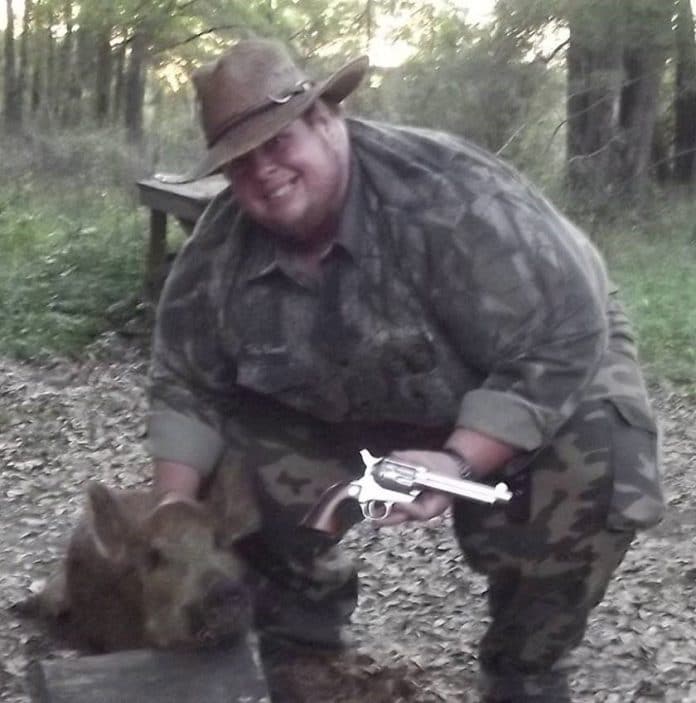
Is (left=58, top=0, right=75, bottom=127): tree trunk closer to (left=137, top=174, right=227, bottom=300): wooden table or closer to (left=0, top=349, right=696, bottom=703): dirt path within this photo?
(left=137, top=174, right=227, bottom=300): wooden table

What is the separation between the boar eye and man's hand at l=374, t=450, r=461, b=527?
485mm

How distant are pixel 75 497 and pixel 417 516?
3.17m

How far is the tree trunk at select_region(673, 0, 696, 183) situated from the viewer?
11.6 m

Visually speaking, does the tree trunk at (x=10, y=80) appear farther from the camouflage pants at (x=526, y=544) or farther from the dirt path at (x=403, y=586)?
the camouflage pants at (x=526, y=544)

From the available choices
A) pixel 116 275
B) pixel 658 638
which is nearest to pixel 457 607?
pixel 658 638

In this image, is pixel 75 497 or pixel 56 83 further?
pixel 56 83

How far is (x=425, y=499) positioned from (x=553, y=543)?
0.58 m

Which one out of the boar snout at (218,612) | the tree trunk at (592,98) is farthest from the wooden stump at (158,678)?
the tree trunk at (592,98)

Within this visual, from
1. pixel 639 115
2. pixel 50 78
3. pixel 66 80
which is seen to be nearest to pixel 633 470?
pixel 639 115

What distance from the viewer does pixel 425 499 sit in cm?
264

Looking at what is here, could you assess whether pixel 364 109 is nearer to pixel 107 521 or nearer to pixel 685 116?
pixel 685 116

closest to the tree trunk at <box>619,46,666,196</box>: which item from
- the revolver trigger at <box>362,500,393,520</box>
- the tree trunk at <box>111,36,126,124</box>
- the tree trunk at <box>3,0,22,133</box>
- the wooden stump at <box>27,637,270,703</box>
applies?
the tree trunk at <box>111,36,126,124</box>

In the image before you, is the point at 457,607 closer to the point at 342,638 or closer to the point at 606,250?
the point at 342,638

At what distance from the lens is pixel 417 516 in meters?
2.63
